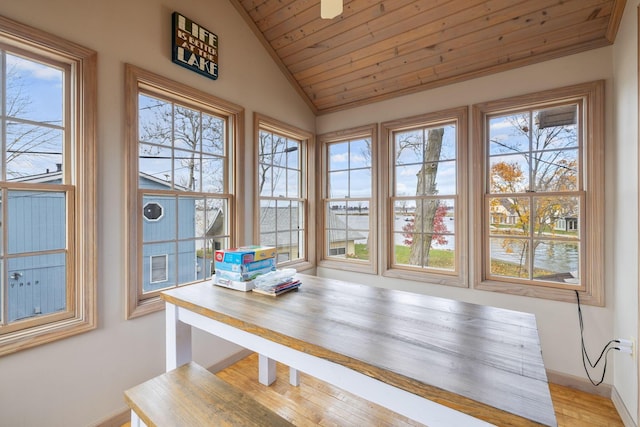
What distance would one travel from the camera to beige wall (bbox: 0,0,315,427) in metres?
1.51

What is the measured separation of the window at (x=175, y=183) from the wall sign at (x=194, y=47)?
0.66 feet

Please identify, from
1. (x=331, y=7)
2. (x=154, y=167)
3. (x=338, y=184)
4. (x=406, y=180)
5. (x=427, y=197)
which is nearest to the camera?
(x=331, y=7)

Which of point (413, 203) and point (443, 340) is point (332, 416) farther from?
point (413, 203)

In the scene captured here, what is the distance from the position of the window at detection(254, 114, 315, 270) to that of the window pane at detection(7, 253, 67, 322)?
1.47 m

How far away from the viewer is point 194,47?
223cm

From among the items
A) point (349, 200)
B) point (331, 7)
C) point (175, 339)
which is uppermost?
point (331, 7)

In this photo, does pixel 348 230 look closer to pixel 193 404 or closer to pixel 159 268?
pixel 159 268

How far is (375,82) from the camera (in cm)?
298

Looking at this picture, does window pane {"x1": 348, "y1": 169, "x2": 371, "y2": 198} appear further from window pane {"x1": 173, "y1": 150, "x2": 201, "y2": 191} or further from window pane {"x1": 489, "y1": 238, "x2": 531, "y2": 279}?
window pane {"x1": 173, "y1": 150, "x2": 201, "y2": 191}

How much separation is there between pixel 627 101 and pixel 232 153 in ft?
9.46

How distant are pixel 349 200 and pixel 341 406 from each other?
2.07 metres

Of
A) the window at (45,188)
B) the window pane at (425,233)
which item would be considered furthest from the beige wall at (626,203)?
the window at (45,188)

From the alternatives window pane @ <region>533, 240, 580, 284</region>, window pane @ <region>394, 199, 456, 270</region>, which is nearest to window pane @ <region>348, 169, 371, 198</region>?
window pane @ <region>394, 199, 456, 270</region>

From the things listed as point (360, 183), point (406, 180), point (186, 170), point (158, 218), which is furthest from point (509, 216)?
point (158, 218)
